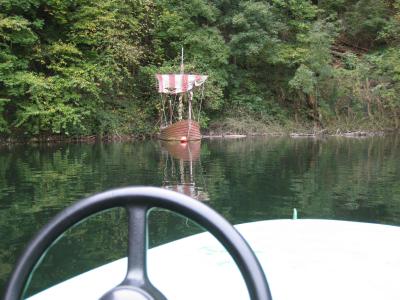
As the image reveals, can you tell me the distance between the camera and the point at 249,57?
26.8m

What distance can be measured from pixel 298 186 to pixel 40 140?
44.1ft

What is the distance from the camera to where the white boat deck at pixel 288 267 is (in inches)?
72.0

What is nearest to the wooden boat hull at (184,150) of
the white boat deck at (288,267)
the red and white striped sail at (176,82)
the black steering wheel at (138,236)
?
the red and white striped sail at (176,82)

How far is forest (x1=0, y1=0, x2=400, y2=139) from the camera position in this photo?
20734 millimetres

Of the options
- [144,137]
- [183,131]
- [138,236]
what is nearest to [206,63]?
[144,137]

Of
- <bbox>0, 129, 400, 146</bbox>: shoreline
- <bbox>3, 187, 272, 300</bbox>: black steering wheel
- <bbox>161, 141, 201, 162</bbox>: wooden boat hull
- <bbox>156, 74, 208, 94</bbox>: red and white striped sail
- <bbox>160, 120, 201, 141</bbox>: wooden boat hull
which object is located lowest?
<bbox>161, 141, 201, 162</bbox>: wooden boat hull

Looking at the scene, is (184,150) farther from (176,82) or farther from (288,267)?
(288,267)

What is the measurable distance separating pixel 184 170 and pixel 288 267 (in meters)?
10.9

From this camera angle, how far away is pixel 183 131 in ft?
71.9

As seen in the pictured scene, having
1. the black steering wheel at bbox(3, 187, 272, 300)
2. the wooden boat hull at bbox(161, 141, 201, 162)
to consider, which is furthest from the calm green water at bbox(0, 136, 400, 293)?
the black steering wheel at bbox(3, 187, 272, 300)

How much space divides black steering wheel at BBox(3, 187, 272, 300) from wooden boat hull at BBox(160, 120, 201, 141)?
20779mm

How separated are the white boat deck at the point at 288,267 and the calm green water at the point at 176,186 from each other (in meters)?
1.24

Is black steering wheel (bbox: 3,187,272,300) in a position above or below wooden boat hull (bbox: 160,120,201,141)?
above

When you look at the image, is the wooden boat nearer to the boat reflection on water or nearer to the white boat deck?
the boat reflection on water
